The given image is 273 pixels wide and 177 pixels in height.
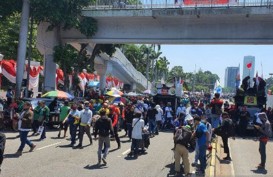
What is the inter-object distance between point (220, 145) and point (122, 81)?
4117cm

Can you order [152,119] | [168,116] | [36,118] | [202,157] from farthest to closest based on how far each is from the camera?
[168,116]
[152,119]
[36,118]
[202,157]

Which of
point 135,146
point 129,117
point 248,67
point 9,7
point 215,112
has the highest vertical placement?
point 9,7

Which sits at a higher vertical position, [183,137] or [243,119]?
[183,137]

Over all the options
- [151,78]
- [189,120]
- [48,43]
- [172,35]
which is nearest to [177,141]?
[189,120]

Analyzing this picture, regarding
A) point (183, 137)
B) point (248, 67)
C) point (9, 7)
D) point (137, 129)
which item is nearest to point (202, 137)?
point (183, 137)

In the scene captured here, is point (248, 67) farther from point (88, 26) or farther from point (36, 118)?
point (36, 118)

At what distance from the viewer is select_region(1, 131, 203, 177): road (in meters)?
11.0

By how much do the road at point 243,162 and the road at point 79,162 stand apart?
1.59 meters

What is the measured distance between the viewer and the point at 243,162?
14359mm

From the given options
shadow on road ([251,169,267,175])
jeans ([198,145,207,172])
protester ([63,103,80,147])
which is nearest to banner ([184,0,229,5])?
protester ([63,103,80,147])

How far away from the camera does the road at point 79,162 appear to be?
433 inches

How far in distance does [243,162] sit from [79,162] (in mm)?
5833

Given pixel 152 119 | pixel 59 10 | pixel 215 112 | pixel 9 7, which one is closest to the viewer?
pixel 152 119

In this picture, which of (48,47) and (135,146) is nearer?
(135,146)
